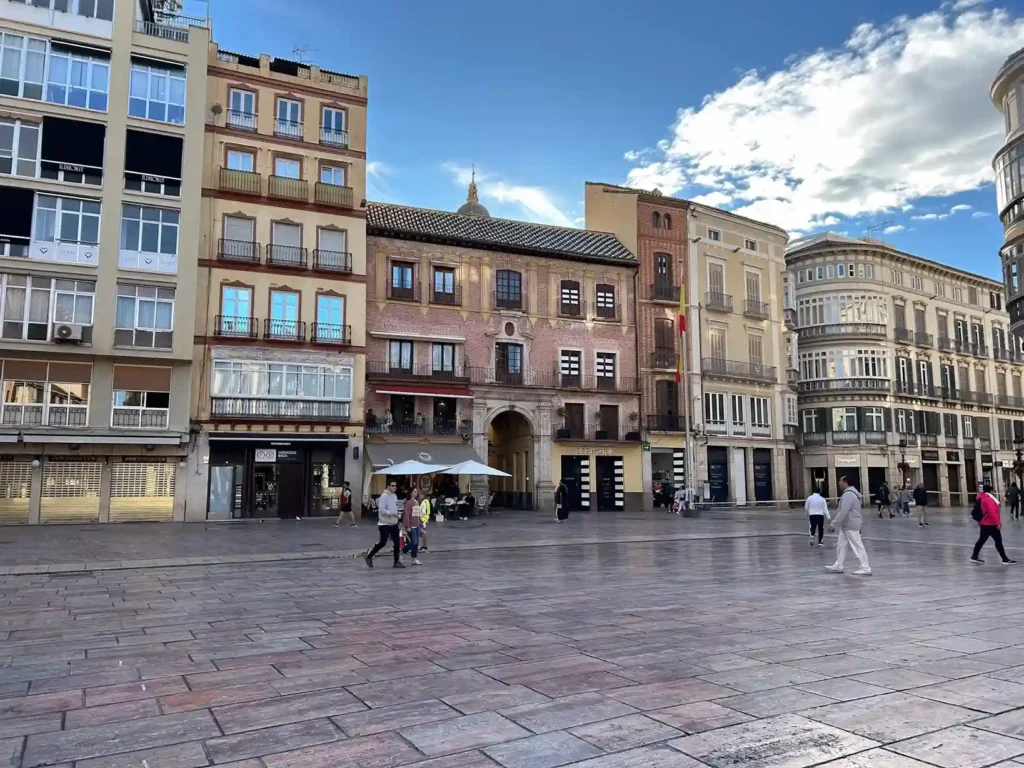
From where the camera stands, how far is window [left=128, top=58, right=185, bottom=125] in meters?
31.5

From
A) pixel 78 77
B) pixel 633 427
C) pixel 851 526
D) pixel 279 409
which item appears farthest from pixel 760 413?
pixel 78 77

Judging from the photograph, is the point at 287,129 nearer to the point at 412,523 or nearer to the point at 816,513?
the point at 412,523

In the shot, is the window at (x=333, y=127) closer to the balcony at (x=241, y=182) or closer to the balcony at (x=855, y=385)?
the balcony at (x=241, y=182)

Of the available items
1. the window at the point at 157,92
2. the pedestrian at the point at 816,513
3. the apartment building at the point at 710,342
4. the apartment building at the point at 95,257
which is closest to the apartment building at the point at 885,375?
the apartment building at the point at 710,342

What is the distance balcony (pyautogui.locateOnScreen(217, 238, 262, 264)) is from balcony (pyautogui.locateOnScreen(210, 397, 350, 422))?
244 inches

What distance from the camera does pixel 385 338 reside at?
3650 centimetres

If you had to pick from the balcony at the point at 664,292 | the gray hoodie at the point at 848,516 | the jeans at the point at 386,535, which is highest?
the balcony at the point at 664,292

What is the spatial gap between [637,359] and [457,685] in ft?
121

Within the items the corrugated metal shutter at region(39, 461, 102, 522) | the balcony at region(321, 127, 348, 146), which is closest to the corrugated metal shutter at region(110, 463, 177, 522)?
the corrugated metal shutter at region(39, 461, 102, 522)

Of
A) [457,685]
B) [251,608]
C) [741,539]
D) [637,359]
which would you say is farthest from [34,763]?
[637,359]

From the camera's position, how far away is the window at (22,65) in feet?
96.2

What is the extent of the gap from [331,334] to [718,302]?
77.4 ft

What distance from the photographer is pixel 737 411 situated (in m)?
45.6

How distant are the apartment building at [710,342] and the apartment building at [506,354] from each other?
4.81 feet
